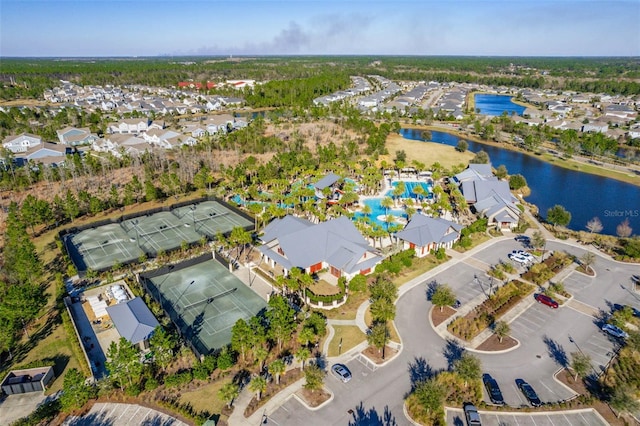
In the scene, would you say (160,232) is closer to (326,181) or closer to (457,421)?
(326,181)

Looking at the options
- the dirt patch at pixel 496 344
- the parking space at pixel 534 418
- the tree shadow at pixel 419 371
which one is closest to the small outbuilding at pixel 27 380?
the tree shadow at pixel 419 371

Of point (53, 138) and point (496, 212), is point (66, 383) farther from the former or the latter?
point (53, 138)

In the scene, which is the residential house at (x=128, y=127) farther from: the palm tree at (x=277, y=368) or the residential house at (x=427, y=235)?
the palm tree at (x=277, y=368)

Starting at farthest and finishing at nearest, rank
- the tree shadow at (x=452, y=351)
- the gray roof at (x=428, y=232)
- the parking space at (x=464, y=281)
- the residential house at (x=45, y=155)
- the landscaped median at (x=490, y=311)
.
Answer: the residential house at (x=45, y=155) → the gray roof at (x=428, y=232) → the parking space at (x=464, y=281) → the landscaped median at (x=490, y=311) → the tree shadow at (x=452, y=351)

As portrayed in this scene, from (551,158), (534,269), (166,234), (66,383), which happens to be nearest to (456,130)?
(551,158)

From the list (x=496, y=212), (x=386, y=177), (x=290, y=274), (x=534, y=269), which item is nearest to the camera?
(x=290, y=274)

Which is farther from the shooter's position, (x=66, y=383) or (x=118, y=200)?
(x=118, y=200)
